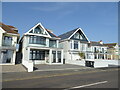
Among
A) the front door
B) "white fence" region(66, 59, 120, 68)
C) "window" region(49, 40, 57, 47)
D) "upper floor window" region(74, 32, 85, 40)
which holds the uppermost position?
"upper floor window" region(74, 32, 85, 40)

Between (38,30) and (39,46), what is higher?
(38,30)

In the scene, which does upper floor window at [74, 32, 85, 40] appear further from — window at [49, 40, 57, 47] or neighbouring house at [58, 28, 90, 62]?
window at [49, 40, 57, 47]

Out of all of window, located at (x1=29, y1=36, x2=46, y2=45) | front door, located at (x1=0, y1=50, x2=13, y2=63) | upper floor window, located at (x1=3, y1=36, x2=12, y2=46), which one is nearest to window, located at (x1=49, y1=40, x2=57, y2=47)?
window, located at (x1=29, y1=36, x2=46, y2=45)

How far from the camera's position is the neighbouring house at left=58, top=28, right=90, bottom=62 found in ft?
103

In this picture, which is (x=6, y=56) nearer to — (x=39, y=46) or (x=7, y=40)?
(x=7, y=40)

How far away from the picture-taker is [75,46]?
1281 inches

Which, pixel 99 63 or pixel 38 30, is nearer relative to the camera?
pixel 99 63

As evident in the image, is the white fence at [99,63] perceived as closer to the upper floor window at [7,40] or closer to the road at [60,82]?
the road at [60,82]

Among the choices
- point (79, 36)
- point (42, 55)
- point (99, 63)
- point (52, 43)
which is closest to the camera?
point (99, 63)

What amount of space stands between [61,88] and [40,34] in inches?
784

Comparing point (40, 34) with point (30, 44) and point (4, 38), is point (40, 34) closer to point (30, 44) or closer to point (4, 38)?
point (30, 44)

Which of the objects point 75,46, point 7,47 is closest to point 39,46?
point 7,47

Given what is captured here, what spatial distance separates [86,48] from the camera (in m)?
34.8

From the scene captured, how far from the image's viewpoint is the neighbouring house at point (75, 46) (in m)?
31.3
